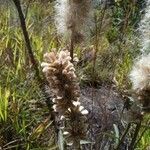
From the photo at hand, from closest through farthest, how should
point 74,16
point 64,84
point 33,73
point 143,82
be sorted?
point 64,84 < point 143,82 < point 74,16 < point 33,73

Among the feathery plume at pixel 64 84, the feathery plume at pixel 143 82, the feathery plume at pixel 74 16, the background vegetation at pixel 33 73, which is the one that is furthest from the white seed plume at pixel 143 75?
the feathery plume at pixel 74 16

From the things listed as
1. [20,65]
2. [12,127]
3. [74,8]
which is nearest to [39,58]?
[20,65]

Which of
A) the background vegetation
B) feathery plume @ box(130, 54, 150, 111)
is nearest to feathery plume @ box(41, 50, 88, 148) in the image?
feathery plume @ box(130, 54, 150, 111)

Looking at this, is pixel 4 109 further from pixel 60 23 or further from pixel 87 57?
pixel 87 57

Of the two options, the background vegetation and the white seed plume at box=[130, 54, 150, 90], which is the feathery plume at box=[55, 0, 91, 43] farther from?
the white seed plume at box=[130, 54, 150, 90]

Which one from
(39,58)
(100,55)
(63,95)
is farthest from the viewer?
(100,55)

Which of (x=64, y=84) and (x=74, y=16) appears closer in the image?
(x=64, y=84)

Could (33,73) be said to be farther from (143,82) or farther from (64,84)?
(64,84)

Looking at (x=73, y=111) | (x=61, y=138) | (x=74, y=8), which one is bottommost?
(x=61, y=138)

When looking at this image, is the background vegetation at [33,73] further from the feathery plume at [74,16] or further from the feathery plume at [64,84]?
the feathery plume at [64,84]

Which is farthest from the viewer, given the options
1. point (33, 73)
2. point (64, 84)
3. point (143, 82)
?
point (33, 73)

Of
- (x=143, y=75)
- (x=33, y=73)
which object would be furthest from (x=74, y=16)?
(x=33, y=73)
